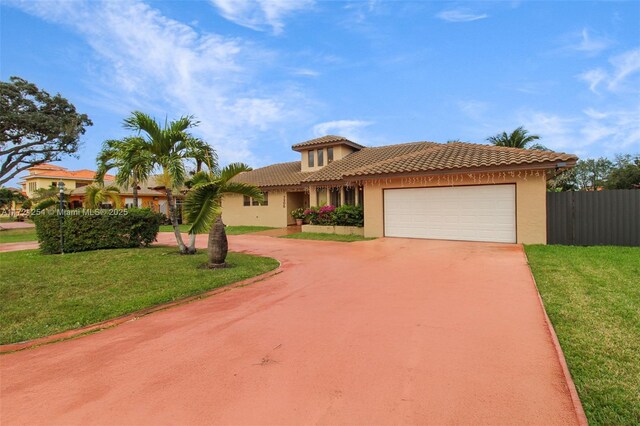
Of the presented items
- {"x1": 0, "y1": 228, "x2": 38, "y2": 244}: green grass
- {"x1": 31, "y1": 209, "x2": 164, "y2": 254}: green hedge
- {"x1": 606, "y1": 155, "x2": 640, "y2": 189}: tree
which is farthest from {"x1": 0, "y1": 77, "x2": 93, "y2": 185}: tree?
{"x1": 606, "y1": 155, "x2": 640, "y2": 189}: tree

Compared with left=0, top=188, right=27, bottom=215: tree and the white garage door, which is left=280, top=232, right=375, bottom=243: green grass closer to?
the white garage door

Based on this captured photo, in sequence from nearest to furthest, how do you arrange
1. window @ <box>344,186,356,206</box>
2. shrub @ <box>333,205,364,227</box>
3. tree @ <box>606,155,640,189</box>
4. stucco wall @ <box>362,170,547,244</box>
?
stucco wall @ <box>362,170,547,244</box> < shrub @ <box>333,205,364,227</box> < window @ <box>344,186,356,206</box> < tree @ <box>606,155,640,189</box>

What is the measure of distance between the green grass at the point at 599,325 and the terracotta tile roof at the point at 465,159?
422 centimetres

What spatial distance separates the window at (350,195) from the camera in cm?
1903

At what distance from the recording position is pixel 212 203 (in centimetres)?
870

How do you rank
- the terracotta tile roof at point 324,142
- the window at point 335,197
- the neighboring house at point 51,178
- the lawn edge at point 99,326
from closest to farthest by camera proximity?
the lawn edge at point 99,326 → the window at point 335,197 → the terracotta tile roof at point 324,142 → the neighboring house at point 51,178

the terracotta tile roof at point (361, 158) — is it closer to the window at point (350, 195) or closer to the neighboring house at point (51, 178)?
the window at point (350, 195)

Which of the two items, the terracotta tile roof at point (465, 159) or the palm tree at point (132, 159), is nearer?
the palm tree at point (132, 159)

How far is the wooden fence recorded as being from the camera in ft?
38.1

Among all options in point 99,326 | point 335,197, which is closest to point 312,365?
point 99,326

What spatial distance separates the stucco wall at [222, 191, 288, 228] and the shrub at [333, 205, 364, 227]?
269 inches

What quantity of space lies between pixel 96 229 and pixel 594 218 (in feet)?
55.9

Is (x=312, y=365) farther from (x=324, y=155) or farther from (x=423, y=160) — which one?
(x=324, y=155)

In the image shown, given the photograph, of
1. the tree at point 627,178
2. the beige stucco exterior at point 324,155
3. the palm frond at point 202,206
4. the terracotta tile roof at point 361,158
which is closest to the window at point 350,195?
the terracotta tile roof at point 361,158
